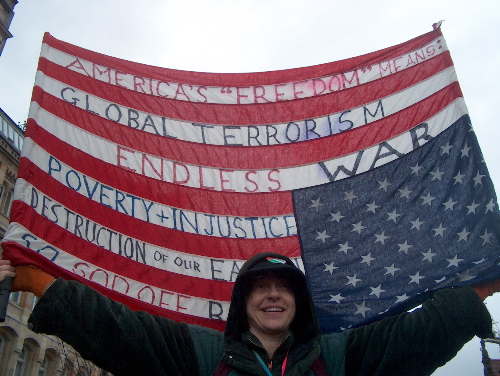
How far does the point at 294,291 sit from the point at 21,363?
21375 mm

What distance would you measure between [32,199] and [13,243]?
0.59 meters

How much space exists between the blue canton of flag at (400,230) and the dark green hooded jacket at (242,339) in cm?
97

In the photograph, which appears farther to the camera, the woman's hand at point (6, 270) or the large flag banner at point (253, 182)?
the large flag banner at point (253, 182)

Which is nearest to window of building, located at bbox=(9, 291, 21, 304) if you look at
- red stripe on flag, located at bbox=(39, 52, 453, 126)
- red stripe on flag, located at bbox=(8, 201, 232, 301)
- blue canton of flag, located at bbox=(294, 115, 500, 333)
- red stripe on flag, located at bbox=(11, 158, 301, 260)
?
red stripe on flag, located at bbox=(39, 52, 453, 126)

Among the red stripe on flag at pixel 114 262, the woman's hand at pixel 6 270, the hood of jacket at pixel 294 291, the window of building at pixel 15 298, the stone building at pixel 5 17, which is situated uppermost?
the stone building at pixel 5 17

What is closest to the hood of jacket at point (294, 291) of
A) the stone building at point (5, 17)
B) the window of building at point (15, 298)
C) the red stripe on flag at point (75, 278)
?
the red stripe on flag at point (75, 278)

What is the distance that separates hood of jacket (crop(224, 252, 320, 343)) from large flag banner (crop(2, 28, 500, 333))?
1038 millimetres

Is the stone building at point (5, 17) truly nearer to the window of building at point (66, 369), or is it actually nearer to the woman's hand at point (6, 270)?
the window of building at point (66, 369)

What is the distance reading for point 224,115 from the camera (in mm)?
5129

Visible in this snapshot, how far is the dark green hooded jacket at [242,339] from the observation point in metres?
2.23

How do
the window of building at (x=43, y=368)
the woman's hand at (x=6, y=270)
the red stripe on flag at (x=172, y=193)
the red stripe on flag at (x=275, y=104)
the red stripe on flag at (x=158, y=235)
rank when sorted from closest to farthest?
the woman's hand at (x=6, y=270) → the red stripe on flag at (x=158, y=235) → the red stripe on flag at (x=172, y=193) → the red stripe on flag at (x=275, y=104) → the window of building at (x=43, y=368)

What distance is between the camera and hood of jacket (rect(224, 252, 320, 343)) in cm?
271

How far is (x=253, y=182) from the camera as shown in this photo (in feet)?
15.4

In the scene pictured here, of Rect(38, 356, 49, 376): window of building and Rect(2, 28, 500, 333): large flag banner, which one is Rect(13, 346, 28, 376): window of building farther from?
Rect(2, 28, 500, 333): large flag banner
